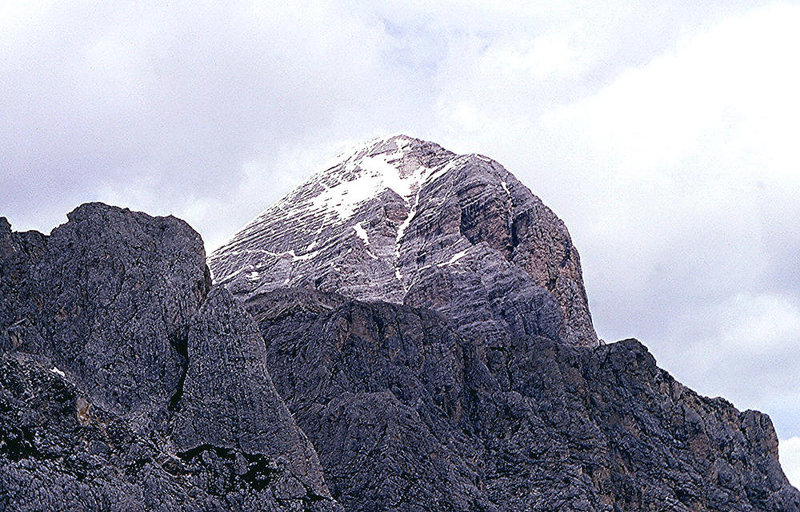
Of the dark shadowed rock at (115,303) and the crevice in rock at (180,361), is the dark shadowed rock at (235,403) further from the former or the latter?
the dark shadowed rock at (115,303)

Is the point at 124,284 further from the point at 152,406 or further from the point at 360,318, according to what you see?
the point at 360,318

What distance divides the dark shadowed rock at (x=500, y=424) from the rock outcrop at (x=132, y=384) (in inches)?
458

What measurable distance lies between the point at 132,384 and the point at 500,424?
37903mm

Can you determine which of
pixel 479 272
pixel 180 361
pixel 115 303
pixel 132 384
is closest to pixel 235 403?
pixel 180 361

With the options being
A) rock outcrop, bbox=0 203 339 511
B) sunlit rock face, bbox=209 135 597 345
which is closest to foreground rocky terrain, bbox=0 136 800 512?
rock outcrop, bbox=0 203 339 511

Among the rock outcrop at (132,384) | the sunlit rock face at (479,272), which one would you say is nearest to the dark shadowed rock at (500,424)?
the rock outcrop at (132,384)

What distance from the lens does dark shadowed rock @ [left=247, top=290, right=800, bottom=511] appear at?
115625mm

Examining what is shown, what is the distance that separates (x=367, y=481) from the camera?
111812mm

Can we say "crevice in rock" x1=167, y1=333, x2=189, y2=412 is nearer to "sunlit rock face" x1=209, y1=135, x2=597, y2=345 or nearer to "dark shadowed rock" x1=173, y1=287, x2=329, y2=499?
"dark shadowed rock" x1=173, y1=287, x2=329, y2=499

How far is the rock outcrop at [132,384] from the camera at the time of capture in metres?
84.2

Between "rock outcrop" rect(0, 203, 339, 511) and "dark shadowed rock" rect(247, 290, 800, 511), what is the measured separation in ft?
38.1

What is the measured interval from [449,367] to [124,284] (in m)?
35.9

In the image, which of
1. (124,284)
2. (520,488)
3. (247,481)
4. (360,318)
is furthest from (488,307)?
(247,481)

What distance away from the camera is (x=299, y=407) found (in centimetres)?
12512
